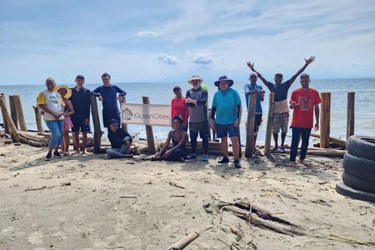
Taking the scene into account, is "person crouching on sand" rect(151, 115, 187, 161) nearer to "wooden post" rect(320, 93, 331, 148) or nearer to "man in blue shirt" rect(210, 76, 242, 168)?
"man in blue shirt" rect(210, 76, 242, 168)

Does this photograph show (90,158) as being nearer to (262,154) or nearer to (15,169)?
(15,169)

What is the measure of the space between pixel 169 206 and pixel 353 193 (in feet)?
10.2

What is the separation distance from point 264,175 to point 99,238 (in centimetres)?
383

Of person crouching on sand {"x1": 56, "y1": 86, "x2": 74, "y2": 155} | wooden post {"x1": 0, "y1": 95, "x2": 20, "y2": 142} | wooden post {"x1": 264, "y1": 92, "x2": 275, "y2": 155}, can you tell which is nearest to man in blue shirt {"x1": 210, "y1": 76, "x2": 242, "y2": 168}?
wooden post {"x1": 264, "y1": 92, "x2": 275, "y2": 155}

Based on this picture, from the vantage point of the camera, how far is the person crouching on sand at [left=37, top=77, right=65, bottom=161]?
7758mm

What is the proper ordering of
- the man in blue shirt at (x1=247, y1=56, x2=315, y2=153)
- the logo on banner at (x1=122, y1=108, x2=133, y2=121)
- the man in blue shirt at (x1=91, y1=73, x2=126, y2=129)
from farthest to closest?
the logo on banner at (x1=122, y1=108, x2=133, y2=121)
the man in blue shirt at (x1=91, y1=73, x2=126, y2=129)
the man in blue shirt at (x1=247, y1=56, x2=315, y2=153)

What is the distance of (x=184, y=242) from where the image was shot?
3691 millimetres

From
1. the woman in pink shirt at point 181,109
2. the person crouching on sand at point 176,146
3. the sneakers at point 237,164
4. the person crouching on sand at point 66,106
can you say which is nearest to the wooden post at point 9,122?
the person crouching on sand at point 66,106

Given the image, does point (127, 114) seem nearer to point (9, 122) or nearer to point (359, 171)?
point (9, 122)

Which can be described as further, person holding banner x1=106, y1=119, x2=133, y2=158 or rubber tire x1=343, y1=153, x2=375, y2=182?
person holding banner x1=106, y1=119, x2=133, y2=158

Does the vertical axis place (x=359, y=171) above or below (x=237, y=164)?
above

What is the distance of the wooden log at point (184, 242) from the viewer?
11.8 ft

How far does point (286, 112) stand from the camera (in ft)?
27.5

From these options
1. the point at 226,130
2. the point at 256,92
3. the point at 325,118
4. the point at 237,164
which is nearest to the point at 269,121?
the point at 256,92
